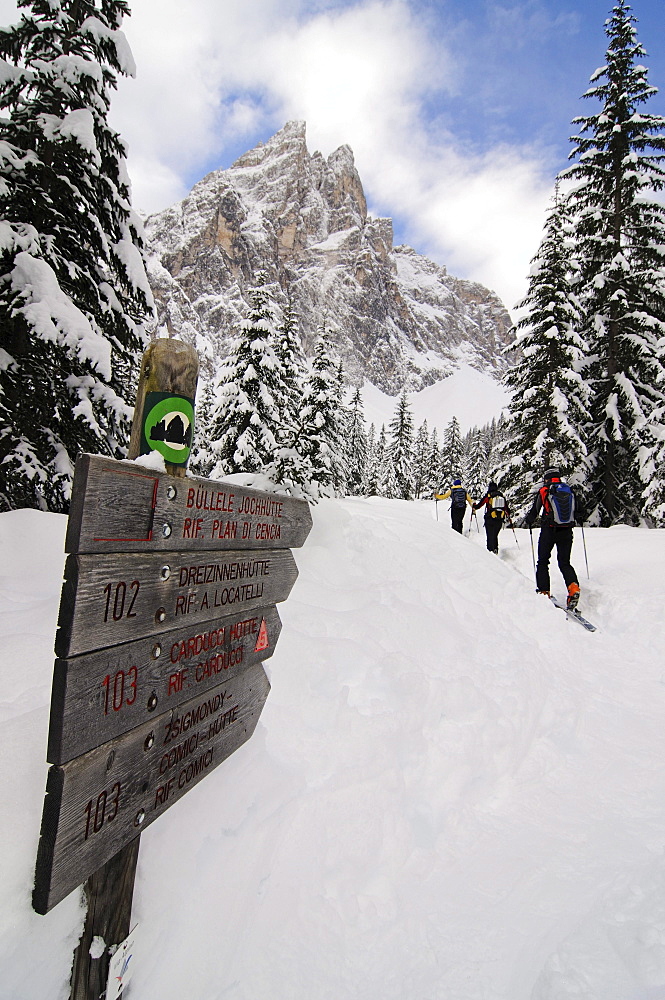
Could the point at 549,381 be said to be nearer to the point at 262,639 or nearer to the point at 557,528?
the point at 557,528

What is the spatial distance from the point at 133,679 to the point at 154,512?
62cm

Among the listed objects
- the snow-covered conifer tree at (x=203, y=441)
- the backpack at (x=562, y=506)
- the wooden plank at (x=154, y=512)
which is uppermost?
the snow-covered conifer tree at (x=203, y=441)

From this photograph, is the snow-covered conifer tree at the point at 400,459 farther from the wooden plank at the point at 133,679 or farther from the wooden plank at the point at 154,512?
the wooden plank at the point at 133,679

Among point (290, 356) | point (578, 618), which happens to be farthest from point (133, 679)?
point (290, 356)

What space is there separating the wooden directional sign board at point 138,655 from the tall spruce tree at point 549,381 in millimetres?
15047

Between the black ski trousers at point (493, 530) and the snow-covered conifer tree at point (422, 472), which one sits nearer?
the black ski trousers at point (493, 530)

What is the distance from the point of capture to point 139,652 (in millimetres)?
1720

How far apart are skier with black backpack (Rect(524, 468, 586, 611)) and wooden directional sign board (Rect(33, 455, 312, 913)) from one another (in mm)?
6904

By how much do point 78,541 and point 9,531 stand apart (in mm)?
4631

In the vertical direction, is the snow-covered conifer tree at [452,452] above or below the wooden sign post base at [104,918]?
above

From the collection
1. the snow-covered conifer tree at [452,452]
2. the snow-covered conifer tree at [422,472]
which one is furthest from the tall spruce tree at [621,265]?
the snow-covered conifer tree at [422,472]

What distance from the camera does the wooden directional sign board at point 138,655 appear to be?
1.43m

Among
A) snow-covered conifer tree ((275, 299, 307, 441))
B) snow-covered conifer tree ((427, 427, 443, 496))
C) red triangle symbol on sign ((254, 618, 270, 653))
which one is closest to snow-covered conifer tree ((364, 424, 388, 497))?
snow-covered conifer tree ((427, 427, 443, 496))

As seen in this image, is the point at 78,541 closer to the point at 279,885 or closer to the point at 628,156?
the point at 279,885
